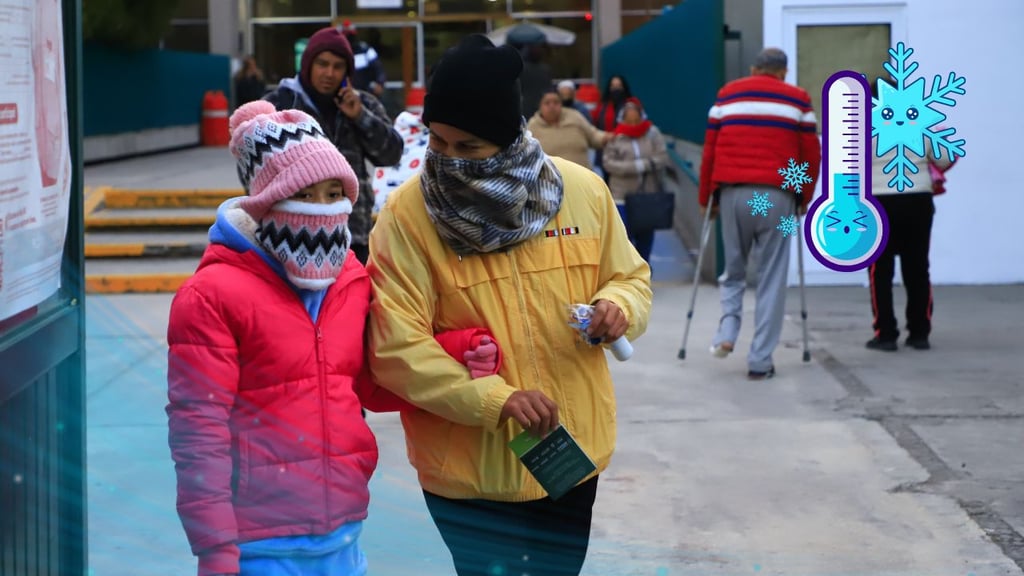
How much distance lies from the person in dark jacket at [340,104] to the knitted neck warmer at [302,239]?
9.47ft

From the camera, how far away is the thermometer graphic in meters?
2.97

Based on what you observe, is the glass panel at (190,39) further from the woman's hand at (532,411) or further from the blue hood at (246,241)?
the woman's hand at (532,411)

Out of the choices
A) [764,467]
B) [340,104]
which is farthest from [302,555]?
[764,467]

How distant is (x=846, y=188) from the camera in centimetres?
303

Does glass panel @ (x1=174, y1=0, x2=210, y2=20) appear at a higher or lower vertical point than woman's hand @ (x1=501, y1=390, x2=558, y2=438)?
higher

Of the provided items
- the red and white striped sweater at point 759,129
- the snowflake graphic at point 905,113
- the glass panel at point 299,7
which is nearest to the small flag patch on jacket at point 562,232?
the snowflake graphic at point 905,113

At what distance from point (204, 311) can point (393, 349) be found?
1.35ft

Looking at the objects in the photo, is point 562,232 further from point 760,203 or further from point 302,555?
point 760,203

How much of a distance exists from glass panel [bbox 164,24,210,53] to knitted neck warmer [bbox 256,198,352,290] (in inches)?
1131

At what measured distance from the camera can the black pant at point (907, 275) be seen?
8.18m

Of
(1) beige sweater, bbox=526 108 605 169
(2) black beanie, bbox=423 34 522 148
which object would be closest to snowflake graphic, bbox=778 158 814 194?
(2) black beanie, bbox=423 34 522 148

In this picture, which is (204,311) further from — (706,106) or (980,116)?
(706,106)

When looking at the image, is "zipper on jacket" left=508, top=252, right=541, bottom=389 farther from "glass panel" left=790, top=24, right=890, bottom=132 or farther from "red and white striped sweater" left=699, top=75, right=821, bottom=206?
"red and white striped sweater" left=699, top=75, right=821, bottom=206

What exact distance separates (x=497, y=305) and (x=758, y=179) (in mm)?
4310
